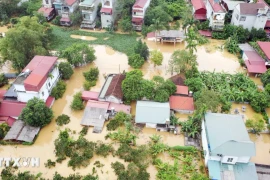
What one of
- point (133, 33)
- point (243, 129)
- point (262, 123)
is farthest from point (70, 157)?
point (133, 33)

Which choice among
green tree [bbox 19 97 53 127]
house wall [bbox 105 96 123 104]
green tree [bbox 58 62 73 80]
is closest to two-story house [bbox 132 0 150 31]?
green tree [bbox 58 62 73 80]

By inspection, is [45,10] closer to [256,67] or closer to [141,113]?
[141,113]

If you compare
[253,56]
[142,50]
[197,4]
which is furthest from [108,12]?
[253,56]

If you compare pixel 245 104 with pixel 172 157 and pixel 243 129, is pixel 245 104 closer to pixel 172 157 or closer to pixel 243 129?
pixel 243 129

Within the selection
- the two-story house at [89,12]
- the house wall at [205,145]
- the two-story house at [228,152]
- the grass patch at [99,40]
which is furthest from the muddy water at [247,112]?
the two-story house at [89,12]

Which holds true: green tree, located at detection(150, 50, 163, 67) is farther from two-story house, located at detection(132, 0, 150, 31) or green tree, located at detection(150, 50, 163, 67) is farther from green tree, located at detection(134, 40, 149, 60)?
two-story house, located at detection(132, 0, 150, 31)

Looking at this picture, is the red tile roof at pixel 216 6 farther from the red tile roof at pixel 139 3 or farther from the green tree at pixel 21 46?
the green tree at pixel 21 46
